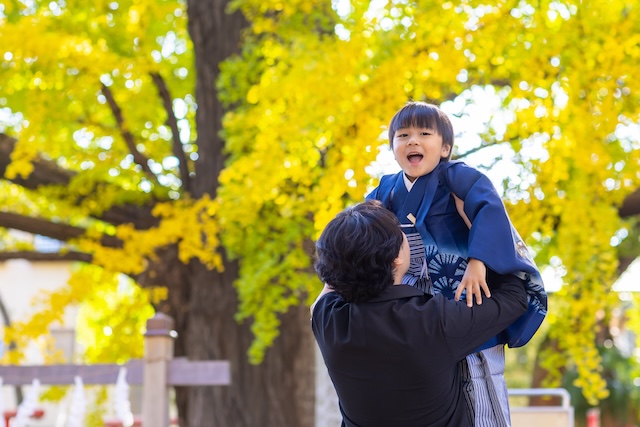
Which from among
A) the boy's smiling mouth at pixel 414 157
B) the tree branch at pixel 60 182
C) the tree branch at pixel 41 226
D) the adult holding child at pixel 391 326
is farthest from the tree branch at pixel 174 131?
the adult holding child at pixel 391 326

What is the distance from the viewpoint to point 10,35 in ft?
22.4

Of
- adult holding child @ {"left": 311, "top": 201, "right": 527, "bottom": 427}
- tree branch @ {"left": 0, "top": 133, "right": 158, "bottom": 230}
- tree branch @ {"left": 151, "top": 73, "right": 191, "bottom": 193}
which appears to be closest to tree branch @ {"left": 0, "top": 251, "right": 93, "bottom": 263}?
tree branch @ {"left": 0, "top": 133, "right": 158, "bottom": 230}

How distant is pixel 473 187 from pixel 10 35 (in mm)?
5517

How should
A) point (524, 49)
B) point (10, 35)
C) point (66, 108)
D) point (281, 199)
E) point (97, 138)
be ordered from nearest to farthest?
point (524, 49)
point (281, 199)
point (10, 35)
point (66, 108)
point (97, 138)

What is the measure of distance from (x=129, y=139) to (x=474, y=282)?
22.0ft

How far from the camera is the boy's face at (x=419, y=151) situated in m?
2.45

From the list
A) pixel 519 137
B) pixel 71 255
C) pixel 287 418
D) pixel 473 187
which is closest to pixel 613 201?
pixel 519 137

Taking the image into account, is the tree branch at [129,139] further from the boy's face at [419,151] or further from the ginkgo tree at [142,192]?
the boy's face at [419,151]

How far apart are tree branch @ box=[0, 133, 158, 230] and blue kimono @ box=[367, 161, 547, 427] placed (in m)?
6.15

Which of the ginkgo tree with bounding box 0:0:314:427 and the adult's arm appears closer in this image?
the adult's arm

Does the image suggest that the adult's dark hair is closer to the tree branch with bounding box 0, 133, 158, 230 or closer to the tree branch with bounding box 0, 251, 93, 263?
the tree branch with bounding box 0, 133, 158, 230

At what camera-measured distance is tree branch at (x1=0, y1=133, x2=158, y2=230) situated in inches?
323

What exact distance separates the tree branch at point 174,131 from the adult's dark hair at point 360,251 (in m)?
6.23

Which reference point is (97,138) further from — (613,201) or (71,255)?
(613,201)
